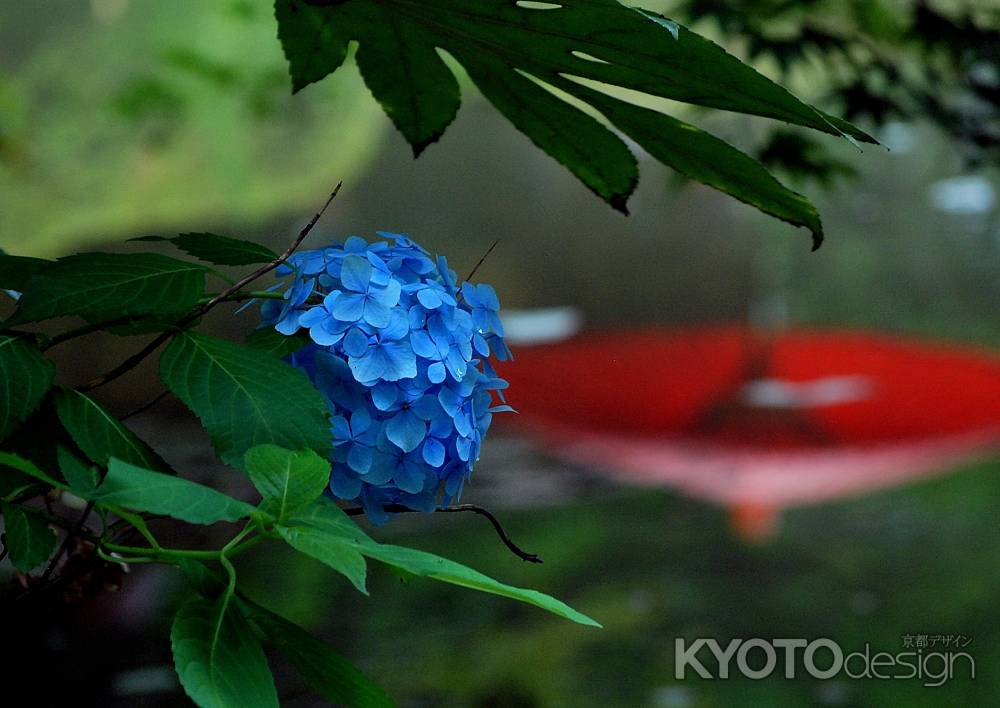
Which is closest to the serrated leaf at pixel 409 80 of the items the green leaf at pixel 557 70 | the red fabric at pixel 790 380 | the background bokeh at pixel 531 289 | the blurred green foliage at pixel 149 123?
the green leaf at pixel 557 70

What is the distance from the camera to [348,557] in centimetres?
28

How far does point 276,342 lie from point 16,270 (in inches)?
3.5

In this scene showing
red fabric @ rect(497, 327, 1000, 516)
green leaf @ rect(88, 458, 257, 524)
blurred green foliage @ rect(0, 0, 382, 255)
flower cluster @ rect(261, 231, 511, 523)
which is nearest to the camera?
green leaf @ rect(88, 458, 257, 524)

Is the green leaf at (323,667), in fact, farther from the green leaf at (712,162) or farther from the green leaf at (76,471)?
the green leaf at (712,162)

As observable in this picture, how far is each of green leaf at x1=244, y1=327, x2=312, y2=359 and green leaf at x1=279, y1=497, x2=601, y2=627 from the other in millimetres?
80

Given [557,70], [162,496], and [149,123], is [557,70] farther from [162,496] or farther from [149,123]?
[149,123]

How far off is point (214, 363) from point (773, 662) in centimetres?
209

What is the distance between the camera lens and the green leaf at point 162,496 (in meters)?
0.27

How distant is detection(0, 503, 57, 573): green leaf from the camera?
343 mm

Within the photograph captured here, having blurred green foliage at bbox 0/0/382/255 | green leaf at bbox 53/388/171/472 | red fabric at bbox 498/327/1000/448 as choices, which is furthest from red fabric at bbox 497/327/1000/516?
green leaf at bbox 53/388/171/472

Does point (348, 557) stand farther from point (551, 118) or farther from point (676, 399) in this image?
point (676, 399)

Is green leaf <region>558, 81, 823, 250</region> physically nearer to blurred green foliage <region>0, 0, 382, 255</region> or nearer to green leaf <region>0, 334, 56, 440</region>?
green leaf <region>0, 334, 56, 440</region>

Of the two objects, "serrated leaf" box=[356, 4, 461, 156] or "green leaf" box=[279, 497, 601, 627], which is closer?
"green leaf" box=[279, 497, 601, 627]

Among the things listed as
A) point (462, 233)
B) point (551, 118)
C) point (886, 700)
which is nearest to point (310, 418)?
point (551, 118)
